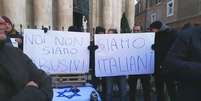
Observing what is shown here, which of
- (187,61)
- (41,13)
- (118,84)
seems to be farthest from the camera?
(41,13)

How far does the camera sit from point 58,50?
25.4ft

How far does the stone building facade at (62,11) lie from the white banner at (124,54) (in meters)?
6.72

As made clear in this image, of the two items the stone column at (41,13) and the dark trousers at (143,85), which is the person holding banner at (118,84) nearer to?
the dark trousers at (143,85)

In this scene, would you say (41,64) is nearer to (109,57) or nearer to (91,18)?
(109,57)

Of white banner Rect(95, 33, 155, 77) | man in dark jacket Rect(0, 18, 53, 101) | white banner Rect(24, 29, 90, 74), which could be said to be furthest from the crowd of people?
white banner Rect(95, 33, 155, 77)

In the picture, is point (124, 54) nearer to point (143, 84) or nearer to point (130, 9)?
point (143, 84)

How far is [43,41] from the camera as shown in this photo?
7547 mm

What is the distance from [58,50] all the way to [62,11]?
31.7 feet

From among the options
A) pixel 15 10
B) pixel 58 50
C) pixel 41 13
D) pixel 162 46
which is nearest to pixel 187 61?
pixel 58 50

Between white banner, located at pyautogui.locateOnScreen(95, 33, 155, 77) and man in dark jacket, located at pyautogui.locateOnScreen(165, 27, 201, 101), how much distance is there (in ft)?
15.3

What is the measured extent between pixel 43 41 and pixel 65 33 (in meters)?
0.45

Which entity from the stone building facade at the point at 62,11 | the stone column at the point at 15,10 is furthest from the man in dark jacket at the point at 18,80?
the stone building facade at the point at 62,11

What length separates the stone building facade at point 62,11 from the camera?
1489cm

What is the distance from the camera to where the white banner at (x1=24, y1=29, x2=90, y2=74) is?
24.4ft
